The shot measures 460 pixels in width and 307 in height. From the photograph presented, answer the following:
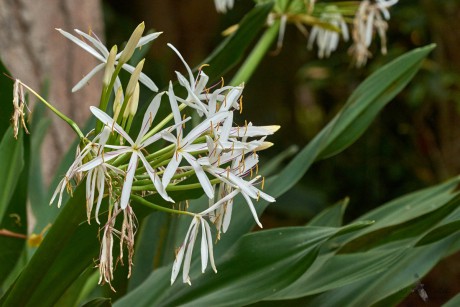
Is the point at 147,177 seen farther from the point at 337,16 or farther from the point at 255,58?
the point at 337,16

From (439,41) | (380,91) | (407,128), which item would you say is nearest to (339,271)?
(380,91)

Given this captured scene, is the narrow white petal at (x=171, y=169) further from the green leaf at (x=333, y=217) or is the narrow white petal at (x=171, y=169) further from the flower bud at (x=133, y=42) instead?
the green leaf at (x=333, y=217)

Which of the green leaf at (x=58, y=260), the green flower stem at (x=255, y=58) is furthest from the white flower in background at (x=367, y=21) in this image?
the green leaf at (x=58, y=260)

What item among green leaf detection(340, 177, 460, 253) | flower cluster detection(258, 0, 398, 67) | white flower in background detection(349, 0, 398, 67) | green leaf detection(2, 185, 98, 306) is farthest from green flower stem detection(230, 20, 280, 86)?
green leaf detection(2, 185, 98, 306)

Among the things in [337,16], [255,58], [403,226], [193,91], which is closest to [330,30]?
[337,16]

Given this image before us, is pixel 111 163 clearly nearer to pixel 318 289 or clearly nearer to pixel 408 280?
pixel 318 289

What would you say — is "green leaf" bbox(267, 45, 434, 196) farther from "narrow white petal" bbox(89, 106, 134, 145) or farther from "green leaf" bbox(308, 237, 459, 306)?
"narrow white petal" bbox(89, 106, 134, 145)
